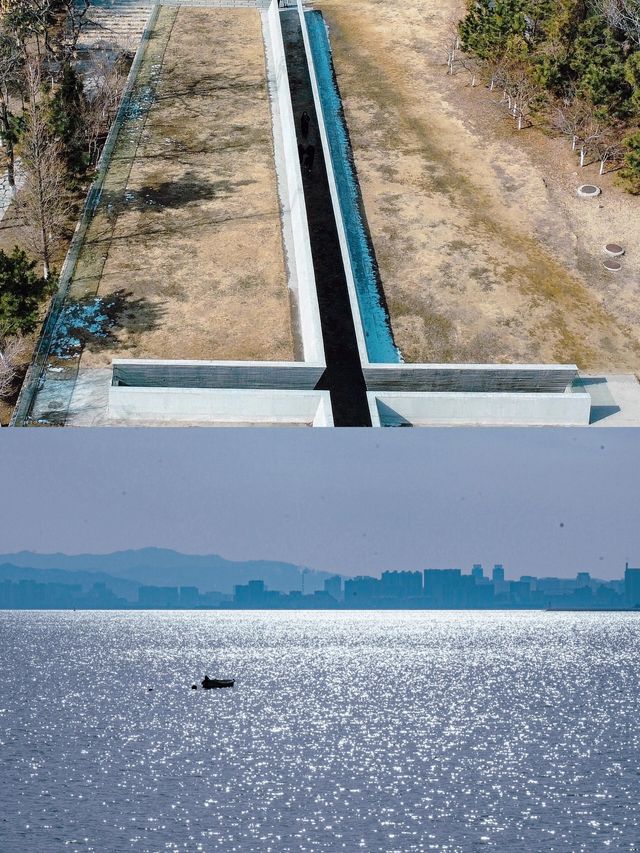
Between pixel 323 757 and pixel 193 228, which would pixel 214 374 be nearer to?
pixel 193 228

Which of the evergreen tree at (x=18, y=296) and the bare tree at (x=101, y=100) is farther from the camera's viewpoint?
the bare tree at (x=101, y=100)

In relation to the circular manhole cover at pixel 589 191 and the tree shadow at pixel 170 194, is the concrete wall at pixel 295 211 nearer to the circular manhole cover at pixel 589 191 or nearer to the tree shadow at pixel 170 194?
the tree shadow at pixel 170 194

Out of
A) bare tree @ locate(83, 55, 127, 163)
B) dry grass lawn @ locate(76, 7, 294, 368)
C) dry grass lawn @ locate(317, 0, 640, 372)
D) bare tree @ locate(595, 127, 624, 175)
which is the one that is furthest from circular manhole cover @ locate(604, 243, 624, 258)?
bare tree @ locate(83, 55, 127, 163)

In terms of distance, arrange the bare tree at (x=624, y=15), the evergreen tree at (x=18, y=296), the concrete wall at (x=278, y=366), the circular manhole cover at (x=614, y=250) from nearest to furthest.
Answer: the concrete wall at (x=278, y=366)
the evergreen tree at (x=18, y=296)
the circular manhole cover at (x=614, y=250)
the bare tree at (x=624, y=15)

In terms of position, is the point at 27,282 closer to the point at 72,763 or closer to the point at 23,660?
the point at 72,763

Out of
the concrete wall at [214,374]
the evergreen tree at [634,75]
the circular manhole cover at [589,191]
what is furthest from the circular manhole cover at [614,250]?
the concrete wall at [214,374]

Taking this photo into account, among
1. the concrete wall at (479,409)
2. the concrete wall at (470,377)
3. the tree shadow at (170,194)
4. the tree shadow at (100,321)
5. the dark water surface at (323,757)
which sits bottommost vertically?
the dark water surface at (323,757)

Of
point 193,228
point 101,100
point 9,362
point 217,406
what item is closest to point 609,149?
point 193,228

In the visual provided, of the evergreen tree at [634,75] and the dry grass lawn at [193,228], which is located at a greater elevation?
the evergreen tree at [634,75]
